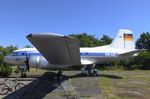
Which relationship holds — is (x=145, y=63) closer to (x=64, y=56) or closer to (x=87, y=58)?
(x=87, y=58)

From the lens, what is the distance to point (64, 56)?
912 inches

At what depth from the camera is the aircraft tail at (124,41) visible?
3428cm

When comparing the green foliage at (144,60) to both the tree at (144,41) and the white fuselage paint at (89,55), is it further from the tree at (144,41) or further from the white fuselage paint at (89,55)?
the tree at (144,41)

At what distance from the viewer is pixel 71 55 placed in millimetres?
22609

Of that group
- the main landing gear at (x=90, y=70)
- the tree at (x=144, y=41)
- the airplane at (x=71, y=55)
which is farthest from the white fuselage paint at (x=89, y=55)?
the tree at (x=144, y=41)

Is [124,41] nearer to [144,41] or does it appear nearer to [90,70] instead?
[90,70]

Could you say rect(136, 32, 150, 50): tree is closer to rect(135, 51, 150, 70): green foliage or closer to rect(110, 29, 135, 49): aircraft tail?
rect(135, 51, 150, 70): green foliage

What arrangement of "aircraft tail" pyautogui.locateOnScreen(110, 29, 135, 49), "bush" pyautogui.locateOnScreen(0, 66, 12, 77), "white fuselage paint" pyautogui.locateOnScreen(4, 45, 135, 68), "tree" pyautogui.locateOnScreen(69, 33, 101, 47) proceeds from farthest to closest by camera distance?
"tree" pyautogui.locateOnScreen(69, 33, 101, 47), "aircraft tail" pyautogui.locateOnScreen(110, 29, 135, 49), "bush" pyautogui.locateOnScreen(0, 66, 12, 77), "white fuselage paint" pyautogui.locateOnScreen(4, 45, 135, 68)

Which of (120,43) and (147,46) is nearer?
(120,43)

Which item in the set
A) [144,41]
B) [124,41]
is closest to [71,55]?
[124,41]

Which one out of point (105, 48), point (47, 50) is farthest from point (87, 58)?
Answer: point (47, 50)

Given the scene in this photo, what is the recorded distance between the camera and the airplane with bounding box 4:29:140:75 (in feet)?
70.1

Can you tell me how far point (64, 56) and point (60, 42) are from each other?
19.4ft

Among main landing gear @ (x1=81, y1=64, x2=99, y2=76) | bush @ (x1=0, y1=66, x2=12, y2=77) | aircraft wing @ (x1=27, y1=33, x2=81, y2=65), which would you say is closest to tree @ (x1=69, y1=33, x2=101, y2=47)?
main landing gear @ (x1=81, y1=64, x2=99, y2=76)
